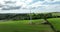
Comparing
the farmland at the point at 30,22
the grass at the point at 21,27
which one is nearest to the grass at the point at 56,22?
the farmland at the point at 30,22

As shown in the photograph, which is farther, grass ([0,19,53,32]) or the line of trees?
the line of trees

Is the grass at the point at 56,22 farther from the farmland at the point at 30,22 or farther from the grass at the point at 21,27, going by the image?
the grass at the point at 21,27

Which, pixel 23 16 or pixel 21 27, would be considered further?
pixel 23 16

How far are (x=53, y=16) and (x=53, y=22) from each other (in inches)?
4.7

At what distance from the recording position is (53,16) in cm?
327

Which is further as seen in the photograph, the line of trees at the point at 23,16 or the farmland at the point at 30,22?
the line of trees at the point at 23,16

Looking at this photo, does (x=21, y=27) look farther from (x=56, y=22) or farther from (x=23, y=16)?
(x=56, y=22)

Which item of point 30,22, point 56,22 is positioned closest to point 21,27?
point 30,22

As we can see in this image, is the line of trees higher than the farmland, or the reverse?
the line of trees

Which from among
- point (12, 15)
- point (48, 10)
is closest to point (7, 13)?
point (12, 15)

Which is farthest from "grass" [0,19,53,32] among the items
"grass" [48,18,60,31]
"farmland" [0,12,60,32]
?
"grass" [48,18,60,31]

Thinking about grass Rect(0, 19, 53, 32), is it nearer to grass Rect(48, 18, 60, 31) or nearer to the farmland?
the farmland

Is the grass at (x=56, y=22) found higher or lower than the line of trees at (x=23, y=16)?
lower

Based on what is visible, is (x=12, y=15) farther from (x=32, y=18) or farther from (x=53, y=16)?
(x=53, y=16)
